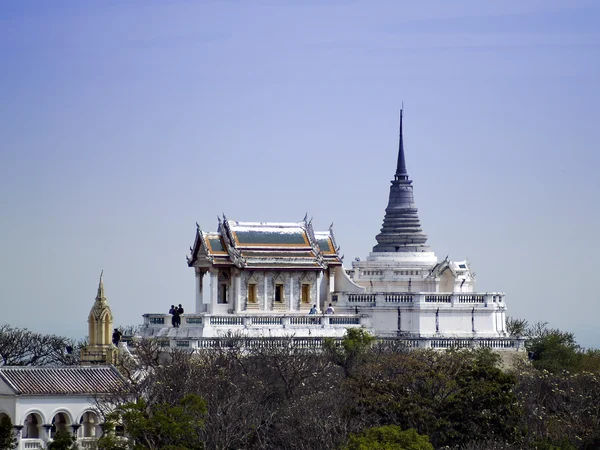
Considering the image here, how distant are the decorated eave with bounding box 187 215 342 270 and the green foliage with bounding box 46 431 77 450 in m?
20.3

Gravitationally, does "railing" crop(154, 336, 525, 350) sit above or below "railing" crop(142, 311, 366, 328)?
below

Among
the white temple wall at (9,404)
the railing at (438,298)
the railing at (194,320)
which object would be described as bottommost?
the white temple wall at (9,404)

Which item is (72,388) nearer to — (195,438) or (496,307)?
(195,438)

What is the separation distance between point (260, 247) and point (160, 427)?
2645 cm

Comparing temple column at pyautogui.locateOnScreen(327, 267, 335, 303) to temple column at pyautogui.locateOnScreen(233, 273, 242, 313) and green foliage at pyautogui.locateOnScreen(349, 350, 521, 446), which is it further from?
green foliage at pyautogui.locateOnScreen(349, 350, 521, 446)

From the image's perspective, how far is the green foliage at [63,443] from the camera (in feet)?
239

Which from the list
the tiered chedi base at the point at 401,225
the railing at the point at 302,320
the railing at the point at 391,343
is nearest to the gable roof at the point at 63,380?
the railing at the point at 391,343

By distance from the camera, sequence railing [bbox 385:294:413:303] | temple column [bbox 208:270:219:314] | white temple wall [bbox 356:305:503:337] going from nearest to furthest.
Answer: white temple wall [bbox 356:305:503:337]
temple column [bbox 208:270:219:314]
railing [bbox 385:294:413:303]

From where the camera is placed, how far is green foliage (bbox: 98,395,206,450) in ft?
223

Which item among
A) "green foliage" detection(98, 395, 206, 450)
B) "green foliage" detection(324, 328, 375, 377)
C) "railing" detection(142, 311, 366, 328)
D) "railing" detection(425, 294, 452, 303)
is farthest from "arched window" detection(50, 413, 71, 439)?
"railing" detection(425, 294, 452, 303)

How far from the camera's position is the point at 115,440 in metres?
69.5

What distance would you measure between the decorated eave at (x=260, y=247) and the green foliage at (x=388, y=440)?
87.0 feet

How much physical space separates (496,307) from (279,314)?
932 centimetres

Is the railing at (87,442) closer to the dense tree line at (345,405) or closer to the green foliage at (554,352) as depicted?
the dense tree line at (345,405)
